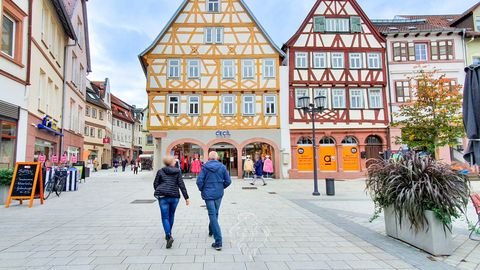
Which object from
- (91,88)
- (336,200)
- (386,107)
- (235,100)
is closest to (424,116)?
(386,107)

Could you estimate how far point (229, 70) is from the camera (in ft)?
71.3

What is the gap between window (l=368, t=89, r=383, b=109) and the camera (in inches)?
869

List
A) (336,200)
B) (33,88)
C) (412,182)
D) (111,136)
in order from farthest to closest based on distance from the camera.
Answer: (111,136), (33,88), (336,200), (412,182)

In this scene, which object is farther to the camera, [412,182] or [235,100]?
[235,100]

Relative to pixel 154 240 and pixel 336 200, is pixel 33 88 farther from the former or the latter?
pixel 336 200

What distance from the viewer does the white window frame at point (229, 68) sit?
71.1ft

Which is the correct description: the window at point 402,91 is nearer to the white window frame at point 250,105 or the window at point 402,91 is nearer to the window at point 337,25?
the window at point 337,25

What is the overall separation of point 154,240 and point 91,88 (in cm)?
4305

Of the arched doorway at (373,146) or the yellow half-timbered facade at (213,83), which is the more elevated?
the yellow half-timbered facade at (213,83)

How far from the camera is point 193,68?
21.5 metres

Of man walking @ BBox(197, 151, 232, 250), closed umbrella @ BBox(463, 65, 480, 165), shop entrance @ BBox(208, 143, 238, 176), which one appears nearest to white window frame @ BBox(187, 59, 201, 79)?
shop entrance @ BBox(208, 143, 238, 176)

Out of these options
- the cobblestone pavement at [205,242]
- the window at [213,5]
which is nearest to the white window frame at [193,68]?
the window at [213,5]

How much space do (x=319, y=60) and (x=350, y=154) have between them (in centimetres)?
732

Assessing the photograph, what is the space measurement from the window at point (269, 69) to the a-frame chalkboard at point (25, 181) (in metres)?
15.8
